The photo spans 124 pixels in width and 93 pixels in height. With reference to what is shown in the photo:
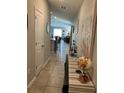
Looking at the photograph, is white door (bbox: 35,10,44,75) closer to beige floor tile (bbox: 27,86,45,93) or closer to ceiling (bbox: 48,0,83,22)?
beige floor tile (bbox: 27,86,45,93)

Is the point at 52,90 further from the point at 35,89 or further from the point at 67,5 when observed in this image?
the point at 67,5

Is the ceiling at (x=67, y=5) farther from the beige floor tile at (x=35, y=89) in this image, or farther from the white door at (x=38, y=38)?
the beige floor tile at (x=35, y=89)

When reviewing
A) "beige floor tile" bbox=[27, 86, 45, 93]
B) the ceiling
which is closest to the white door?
"beige floor tile" bbox=[27, 86, 45, 93]

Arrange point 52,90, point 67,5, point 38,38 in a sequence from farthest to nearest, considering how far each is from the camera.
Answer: point 67,5 < point 38,38 < point 52,90

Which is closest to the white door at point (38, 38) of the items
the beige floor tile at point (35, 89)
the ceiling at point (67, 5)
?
the beige floor tile at point (35, 89)

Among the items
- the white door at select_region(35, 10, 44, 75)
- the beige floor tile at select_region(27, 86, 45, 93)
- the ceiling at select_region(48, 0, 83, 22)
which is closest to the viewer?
the beige floor tile at select_region(27, 86, 45, 93)

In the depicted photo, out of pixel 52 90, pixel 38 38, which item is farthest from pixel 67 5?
pixel 52 90

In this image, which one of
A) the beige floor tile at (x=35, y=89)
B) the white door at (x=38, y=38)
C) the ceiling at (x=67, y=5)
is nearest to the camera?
the beige floor tile at (x=35, y=89)

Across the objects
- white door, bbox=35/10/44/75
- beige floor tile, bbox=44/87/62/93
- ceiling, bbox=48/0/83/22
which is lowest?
beige floor tile, bbox=44/87/62/93

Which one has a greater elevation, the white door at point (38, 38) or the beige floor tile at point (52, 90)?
the white door at point (38, 38)

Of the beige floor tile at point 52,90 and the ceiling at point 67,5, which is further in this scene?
the ceiling at point 67,5
